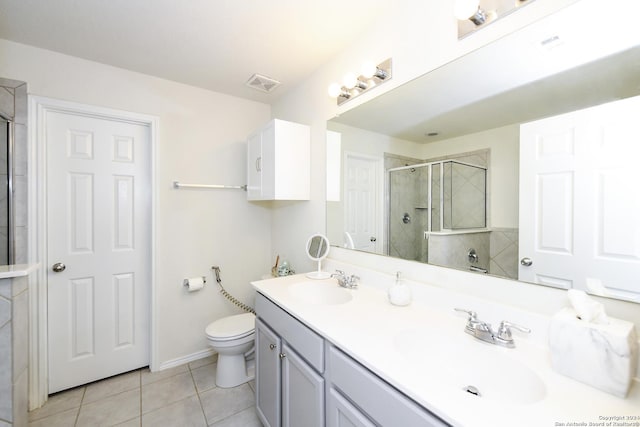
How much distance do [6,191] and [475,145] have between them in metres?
2.68

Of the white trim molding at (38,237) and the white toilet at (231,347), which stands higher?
the white trim molding at (38,237)

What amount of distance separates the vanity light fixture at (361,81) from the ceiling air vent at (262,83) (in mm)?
636

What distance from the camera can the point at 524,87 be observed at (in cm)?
97

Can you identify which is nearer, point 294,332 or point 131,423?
point 294,332

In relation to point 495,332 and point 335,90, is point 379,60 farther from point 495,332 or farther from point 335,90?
Result: point 495,332

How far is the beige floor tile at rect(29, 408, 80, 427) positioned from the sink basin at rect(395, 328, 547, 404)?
6.92 feet

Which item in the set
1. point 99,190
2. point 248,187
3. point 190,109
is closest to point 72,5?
point 190,109

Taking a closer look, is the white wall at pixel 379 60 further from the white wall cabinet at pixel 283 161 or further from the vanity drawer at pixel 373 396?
the vanity drawer at pixel 373 396

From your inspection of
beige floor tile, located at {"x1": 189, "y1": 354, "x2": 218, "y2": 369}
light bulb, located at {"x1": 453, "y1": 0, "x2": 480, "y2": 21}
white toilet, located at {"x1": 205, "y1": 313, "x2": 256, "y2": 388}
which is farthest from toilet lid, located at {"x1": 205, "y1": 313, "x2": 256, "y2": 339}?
light bulb, located at {"x1": 453, "y1": 0, "x2": 480, "y2": 21}

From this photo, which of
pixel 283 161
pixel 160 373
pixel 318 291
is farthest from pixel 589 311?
pixel 160 373

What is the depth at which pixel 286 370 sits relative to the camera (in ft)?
4.04

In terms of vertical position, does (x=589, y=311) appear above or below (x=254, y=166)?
below

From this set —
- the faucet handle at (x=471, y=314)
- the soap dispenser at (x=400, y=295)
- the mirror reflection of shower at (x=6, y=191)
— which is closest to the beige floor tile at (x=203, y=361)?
the mirror reflection of shower at (x=6, y=191)

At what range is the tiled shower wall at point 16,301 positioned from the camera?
1191 mm
